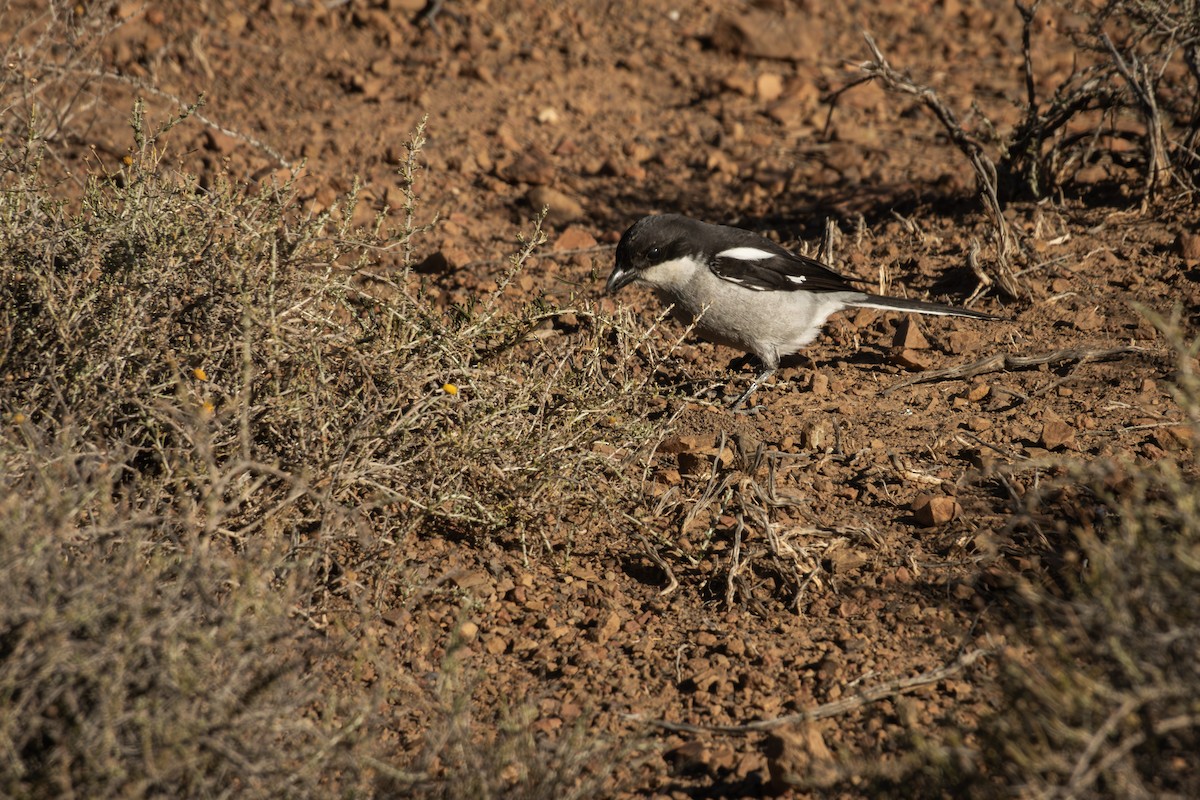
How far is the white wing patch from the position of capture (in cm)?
537

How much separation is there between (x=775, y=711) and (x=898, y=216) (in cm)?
347

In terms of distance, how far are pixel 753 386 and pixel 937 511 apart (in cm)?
126

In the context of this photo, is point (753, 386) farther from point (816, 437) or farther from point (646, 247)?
point (646, 247)

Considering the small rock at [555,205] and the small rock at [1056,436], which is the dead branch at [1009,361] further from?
the small rock at [555,205]

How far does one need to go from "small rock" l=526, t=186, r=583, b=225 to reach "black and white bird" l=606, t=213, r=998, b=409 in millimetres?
1262

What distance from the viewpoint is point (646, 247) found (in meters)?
5.27

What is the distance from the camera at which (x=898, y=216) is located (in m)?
5.90

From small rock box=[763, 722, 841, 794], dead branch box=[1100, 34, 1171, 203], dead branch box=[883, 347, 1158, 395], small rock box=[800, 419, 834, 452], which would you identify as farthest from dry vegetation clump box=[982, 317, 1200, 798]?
dead branch box=[1100, 34, 1171, 203]

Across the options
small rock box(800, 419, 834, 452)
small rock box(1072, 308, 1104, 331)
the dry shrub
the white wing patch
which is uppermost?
the dry shrub

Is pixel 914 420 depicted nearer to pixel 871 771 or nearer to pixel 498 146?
pixel 871 771

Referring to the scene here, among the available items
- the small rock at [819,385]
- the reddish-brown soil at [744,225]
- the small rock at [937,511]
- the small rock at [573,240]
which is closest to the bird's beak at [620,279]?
the reddish-brown soil at [744,225]

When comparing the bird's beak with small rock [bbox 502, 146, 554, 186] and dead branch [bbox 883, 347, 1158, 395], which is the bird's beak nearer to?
dead branch [bbox 883, 347, 1158, 395]

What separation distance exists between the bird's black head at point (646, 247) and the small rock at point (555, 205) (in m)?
1.27

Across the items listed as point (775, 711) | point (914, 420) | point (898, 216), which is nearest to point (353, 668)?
point (775, 711)
